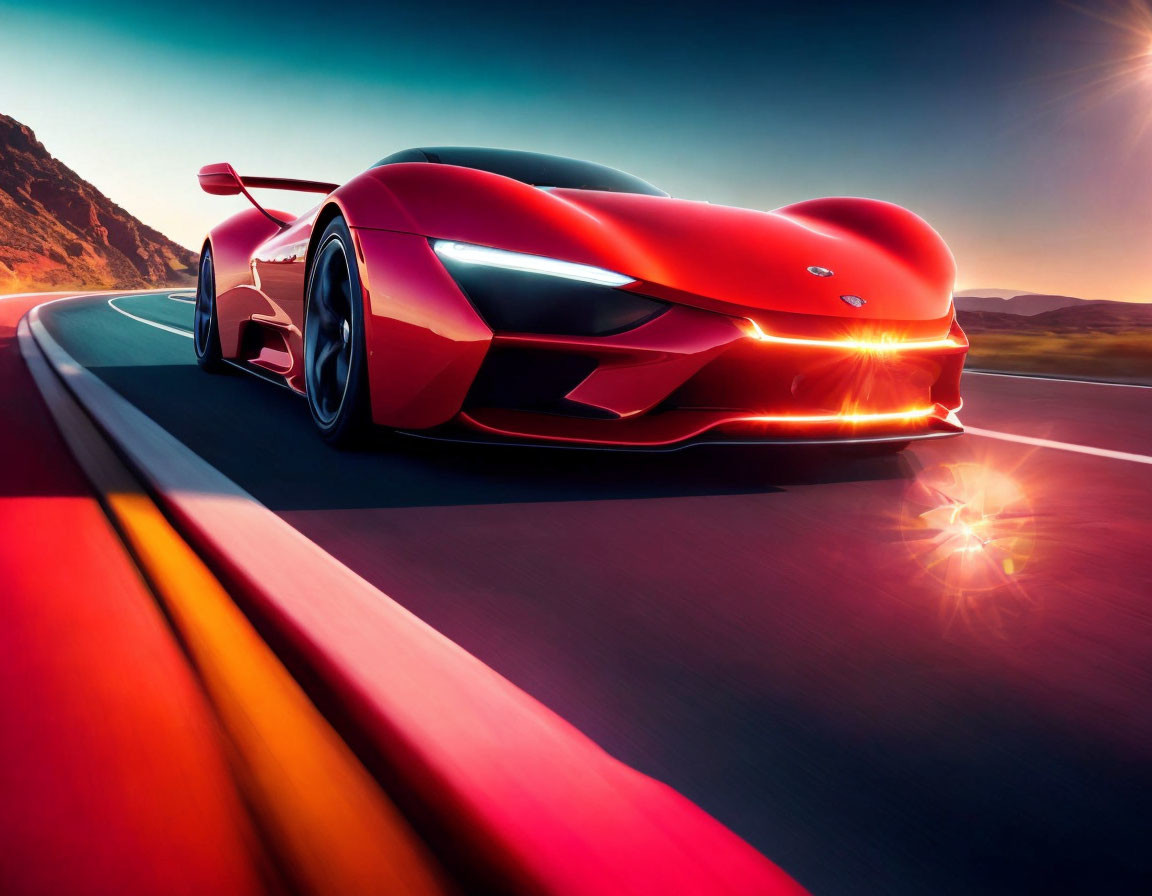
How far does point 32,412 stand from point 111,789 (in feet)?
10.8

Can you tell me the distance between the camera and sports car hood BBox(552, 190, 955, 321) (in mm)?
3129

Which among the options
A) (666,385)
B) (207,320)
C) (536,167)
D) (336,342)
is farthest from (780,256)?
(207,320)

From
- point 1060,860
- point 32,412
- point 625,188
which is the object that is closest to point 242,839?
point 1060,860

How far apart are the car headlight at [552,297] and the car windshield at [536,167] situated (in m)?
1.27

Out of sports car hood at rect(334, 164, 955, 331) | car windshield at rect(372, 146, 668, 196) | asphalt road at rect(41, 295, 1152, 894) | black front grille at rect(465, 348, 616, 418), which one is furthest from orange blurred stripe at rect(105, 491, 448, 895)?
car windshield at rect(372, 146, 668, 196)

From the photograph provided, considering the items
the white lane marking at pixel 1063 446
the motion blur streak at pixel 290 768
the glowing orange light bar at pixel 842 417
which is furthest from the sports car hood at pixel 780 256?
the motion blur streak at pixel 290 768

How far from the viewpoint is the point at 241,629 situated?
1.72 metres

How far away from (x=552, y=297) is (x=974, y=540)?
1339mm

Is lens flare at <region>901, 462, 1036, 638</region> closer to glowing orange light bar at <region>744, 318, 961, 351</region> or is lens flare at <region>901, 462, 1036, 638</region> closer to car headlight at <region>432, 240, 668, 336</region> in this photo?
glowing orange light bar at <region>744, 318, 961, 351</region>

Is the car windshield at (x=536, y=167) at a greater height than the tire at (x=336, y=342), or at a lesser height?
greater

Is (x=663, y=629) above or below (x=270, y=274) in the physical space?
below

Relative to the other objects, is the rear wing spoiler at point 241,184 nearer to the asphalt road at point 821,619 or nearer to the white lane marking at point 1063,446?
the asphalt road at point 821,619

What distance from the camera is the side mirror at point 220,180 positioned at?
4.73 m

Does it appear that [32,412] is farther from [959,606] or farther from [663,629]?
[959,606]
